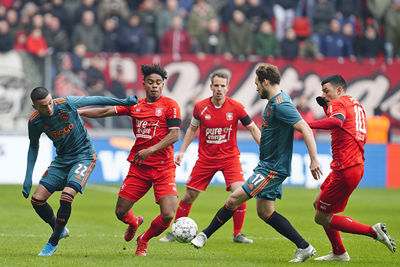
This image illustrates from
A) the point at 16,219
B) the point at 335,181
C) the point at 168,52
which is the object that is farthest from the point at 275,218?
the point at 168,52

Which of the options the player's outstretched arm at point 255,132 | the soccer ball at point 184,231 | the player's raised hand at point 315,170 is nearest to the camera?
the player's raised hand at point 315,170

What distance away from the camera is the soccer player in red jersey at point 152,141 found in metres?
9.21

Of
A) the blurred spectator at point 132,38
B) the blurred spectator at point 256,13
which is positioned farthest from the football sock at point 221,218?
the blurred spectator at point 256,13

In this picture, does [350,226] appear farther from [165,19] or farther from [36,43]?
[165,19]

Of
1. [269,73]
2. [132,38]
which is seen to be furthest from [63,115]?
[132,38]

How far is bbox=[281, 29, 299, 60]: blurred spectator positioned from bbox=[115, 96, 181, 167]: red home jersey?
554 inches

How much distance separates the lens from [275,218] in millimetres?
8695

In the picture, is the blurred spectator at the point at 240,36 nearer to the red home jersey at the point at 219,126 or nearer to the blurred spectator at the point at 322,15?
the blurred spectator at the point at 322,15

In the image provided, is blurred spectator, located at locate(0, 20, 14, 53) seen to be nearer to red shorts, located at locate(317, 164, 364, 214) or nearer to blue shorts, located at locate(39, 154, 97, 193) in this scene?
blue shorts, located at locate(39, 154, 97, 193)

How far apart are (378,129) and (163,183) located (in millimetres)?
14021

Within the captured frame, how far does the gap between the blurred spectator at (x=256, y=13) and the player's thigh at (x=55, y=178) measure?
50.7ft

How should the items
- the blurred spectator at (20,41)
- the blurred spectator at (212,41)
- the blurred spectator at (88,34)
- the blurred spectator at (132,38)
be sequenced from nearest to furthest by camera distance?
the blurred spectator at (20,41), the blurred spectator at (88,34), the blurred spectator at (132,38), the blurred spectator at (212,41)

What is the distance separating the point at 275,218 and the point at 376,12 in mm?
18334

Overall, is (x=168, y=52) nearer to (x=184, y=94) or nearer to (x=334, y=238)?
(x=184, y=94)
